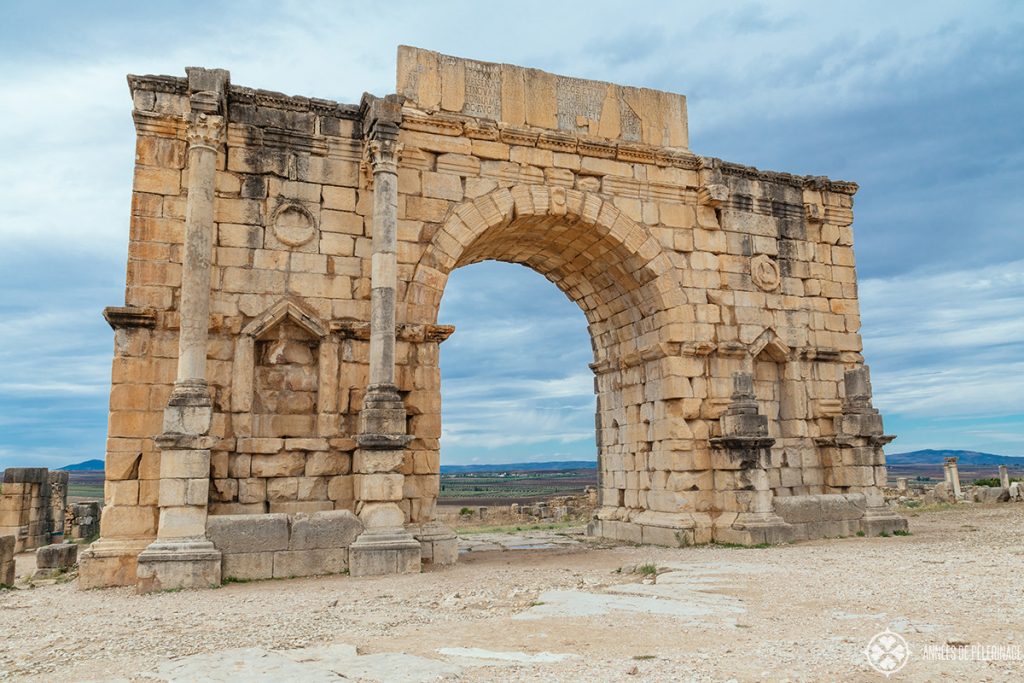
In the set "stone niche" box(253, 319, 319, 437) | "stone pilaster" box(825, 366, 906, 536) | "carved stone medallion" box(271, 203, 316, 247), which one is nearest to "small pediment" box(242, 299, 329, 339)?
"stone niche" box(253, 319, 319, 437)

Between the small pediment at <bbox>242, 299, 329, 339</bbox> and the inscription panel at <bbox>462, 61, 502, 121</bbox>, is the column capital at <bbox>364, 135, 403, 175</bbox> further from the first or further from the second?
the small pediment at <bbox>242, 299, 329, 339</bbox>

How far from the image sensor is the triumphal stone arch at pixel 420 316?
8.63 m

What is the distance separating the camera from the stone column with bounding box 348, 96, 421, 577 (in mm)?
8531

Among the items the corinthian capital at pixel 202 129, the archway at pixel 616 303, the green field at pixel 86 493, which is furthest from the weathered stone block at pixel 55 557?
the green field at pixel 86 493

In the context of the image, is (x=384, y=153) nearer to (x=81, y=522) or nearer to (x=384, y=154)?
(x=384, y=154)

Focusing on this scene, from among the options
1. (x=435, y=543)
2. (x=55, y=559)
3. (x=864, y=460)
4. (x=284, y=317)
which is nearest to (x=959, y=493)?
(x=864, y=460)

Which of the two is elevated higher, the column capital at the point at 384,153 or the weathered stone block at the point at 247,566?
the column capital at the point at 384,153

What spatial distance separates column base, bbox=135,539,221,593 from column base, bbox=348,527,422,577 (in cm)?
144

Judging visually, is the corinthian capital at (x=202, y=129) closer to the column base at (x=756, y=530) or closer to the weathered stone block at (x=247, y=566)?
the weathered stone block at (x=247, y=566)

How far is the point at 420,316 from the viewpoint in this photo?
10.0 m

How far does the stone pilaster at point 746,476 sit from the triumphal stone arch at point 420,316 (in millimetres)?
34

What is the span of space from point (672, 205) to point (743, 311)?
6.58ft

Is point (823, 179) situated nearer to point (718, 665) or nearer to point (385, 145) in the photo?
point (385, 145)

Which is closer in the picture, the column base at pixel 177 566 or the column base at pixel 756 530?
the column base at pixel 177 566
